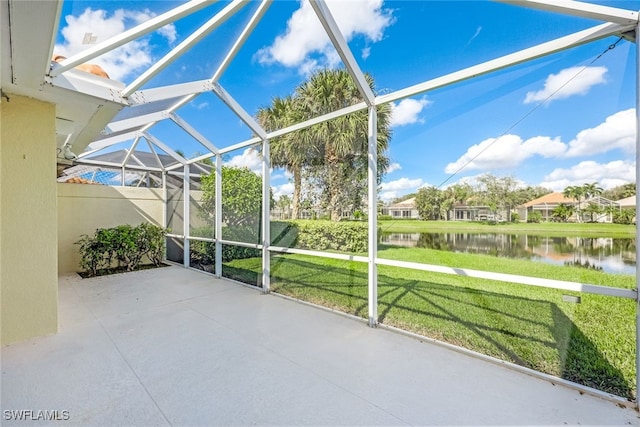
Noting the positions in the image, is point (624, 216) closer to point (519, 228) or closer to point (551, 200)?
point (551, 200)

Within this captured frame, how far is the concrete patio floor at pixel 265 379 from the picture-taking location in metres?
2.05

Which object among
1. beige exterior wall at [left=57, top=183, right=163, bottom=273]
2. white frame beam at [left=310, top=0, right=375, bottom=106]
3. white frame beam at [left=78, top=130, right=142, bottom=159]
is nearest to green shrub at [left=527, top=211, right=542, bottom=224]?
white frame beam at [left=310, top=0, right=375, bottom=106]

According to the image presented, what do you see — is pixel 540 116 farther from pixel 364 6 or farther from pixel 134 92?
pixel 134 92

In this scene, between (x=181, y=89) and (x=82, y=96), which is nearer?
(x=82, y=96)

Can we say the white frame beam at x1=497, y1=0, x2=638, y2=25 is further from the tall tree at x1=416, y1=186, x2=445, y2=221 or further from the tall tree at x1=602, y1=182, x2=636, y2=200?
the tall tree at x1=416, y1=186, x2=445, y2=221

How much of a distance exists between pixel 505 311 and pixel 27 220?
5663 millimetres

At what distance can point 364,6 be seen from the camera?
10.4ft

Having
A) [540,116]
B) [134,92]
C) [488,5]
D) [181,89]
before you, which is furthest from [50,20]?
[540,116]

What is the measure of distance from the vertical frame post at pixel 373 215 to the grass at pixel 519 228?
0.16m

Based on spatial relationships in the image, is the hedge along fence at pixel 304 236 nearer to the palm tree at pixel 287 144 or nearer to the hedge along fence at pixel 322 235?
the hedge along fence at pixel 322 235

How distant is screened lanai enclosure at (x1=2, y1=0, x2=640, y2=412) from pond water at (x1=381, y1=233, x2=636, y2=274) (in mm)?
119

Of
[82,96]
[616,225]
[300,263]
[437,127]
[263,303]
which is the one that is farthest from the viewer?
[300,263]

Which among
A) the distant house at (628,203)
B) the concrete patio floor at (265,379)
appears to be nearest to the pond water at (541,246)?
the distant house at (628,203)

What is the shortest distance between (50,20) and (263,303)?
396 centimetres
